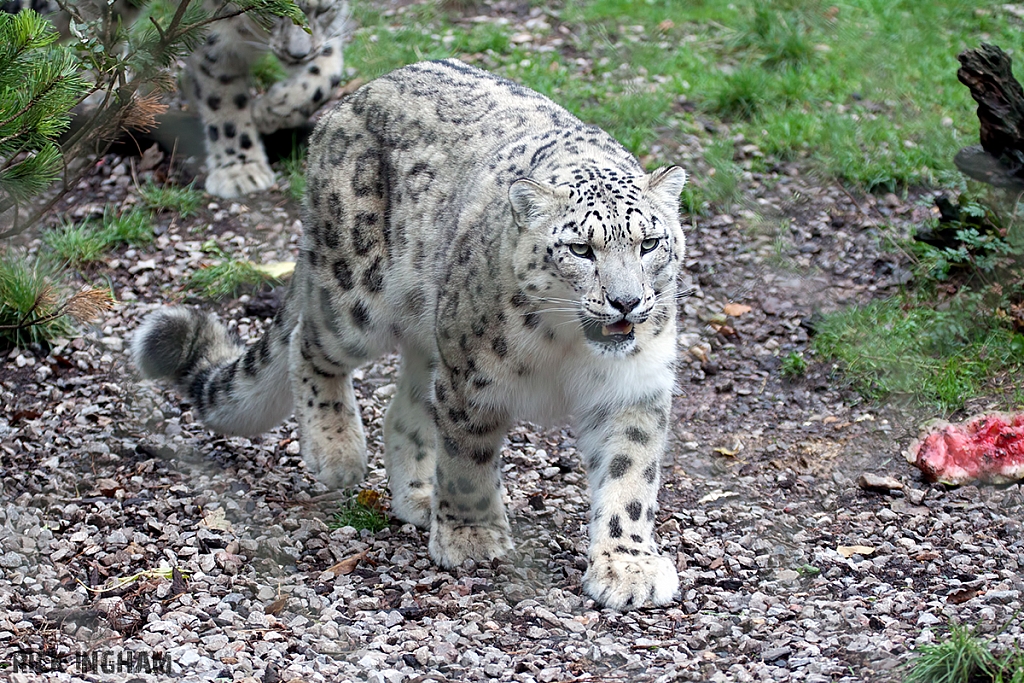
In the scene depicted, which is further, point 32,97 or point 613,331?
point 613,331

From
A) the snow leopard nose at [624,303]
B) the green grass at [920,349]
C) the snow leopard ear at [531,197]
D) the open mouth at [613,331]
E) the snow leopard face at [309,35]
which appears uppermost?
the snow leopard ear at [531,197]

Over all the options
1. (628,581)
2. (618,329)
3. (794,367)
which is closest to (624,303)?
(618,329)

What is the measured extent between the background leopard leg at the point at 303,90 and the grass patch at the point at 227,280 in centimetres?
147

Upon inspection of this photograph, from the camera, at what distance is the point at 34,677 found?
3699 millimetres

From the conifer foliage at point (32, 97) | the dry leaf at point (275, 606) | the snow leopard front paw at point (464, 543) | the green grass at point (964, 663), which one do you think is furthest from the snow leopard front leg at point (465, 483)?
the green grass at point (964, 663)

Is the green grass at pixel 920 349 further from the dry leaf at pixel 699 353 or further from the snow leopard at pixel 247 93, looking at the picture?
the snow leopard at pixel 247 93

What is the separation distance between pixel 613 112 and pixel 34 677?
18.6 ft

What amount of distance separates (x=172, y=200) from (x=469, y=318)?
403cm

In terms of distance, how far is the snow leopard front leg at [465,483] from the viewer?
4.71m

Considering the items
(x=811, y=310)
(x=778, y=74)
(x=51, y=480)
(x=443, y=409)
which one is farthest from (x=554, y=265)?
(x=778, y=74)

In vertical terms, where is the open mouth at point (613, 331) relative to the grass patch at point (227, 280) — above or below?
above

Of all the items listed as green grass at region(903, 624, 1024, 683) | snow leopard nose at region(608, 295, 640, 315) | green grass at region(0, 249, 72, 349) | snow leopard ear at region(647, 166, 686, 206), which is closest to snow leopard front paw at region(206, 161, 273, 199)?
green grass at region(0, 249, 72, 349)

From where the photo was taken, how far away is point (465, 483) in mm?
4840

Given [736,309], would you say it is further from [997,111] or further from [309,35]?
[309,35]
